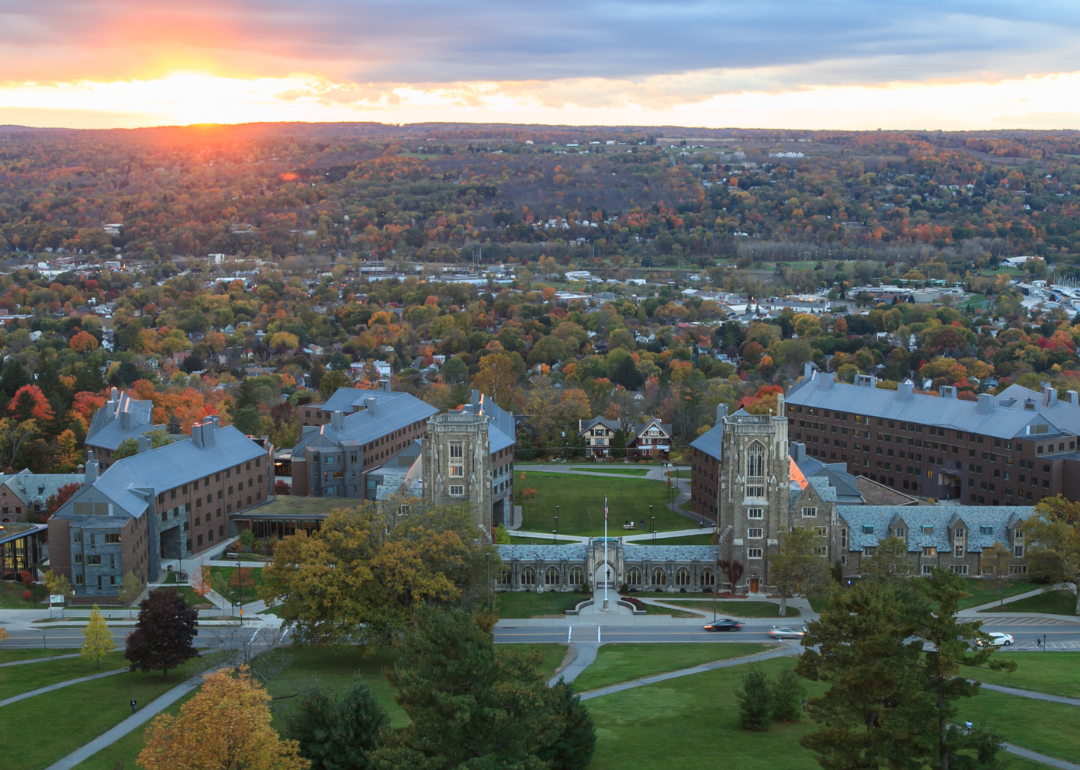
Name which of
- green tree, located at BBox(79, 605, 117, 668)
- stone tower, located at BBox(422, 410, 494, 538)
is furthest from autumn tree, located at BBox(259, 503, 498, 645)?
green tree, located at BBox(79, 605, 117, 668)

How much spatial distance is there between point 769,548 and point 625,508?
25.4 m

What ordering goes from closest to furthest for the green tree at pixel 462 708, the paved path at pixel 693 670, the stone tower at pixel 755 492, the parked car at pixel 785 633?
1. the green tree at pixel 462 708
2. the paved path at pixel 693 670
3. the parked car at pixel 785 633
4. the stone tower at pixel 755 492

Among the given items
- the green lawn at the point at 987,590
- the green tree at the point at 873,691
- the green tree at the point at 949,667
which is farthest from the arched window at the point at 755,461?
the green tree at the point at 949,667

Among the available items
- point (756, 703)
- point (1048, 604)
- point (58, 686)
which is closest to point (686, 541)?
point (1048, 604)

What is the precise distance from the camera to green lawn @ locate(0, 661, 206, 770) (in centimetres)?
5716

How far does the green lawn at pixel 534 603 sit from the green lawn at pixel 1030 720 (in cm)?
3064

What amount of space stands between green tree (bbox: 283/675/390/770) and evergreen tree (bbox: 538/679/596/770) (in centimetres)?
817

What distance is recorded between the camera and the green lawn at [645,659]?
67375 millimetres

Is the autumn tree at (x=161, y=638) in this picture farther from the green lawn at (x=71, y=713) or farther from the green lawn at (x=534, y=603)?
the green lawn at (x=534, y=603)

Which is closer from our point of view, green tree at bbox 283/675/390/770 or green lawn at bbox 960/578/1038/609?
green tree at bbox 283/675/390/770

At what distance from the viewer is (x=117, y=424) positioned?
110 meters

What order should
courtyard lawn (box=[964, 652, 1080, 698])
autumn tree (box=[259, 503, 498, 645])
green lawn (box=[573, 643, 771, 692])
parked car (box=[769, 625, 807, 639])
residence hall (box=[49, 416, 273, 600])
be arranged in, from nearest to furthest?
courtyard lawn (box=[964, 652, 1080, 698]) → green lawn (box=[573, 643, 771, 692]) → autumn tree (box=[259, 503, 498, 645]) → parked car (box=[769, 625, 807, 639]) → residence hall (box=[49, 416, 273, 600])

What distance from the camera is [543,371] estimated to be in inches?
7446

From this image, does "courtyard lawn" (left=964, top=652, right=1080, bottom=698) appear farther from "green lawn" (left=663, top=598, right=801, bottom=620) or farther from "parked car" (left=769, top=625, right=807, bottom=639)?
"green lawn" (left=663, top=598, right=801, bottom=620)
